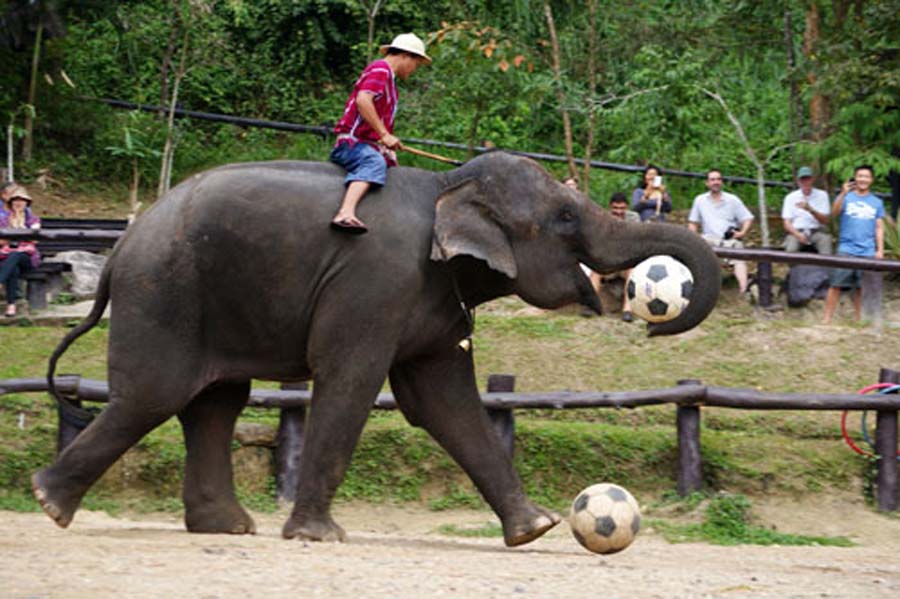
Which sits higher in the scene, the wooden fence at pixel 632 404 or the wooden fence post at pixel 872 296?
the wooden fence post at pixel 872 296

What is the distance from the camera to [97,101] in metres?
22.0

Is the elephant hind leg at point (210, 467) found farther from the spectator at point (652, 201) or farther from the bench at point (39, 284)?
the spectator at point (652, 201)

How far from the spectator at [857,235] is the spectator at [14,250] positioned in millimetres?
7222

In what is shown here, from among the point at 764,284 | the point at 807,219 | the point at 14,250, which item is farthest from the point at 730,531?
A: the point at 14,250

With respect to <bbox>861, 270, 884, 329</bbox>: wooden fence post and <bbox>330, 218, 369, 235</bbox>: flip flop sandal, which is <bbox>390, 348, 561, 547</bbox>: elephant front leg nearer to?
<bbox>330, 218, 369, 235</bbox>: flip flop sandal

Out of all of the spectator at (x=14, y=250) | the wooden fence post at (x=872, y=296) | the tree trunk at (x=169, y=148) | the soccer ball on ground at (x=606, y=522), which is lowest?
the soccer ball on ground at (x=606, y=522)

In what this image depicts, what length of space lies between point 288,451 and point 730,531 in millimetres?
2996

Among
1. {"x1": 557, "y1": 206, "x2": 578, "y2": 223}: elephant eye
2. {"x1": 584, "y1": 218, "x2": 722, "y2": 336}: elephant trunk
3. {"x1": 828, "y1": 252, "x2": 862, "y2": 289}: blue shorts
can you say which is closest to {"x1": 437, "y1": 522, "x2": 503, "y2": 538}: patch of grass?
{"x1": 584, "y1": 218, "x2": 722, "y2": 336}: elephant trunk

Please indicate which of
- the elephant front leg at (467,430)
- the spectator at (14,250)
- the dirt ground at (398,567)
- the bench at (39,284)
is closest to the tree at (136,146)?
the bench at (39,284)

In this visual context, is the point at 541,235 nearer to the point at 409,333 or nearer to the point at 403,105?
the point at 409,333

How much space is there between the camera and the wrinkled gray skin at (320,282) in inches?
339

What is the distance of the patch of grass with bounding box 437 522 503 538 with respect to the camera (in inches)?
401

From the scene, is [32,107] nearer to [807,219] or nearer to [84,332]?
[807,219]

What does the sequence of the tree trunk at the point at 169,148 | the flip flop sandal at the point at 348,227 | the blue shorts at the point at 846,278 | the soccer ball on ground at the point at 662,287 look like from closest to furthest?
1. the flip flop sandal at the point at 348,227
2. the soccer ball on ground at the point at 662,287
3. the blue shorts at the point at 846,278
4. the tree trunk at the point at 169,148
